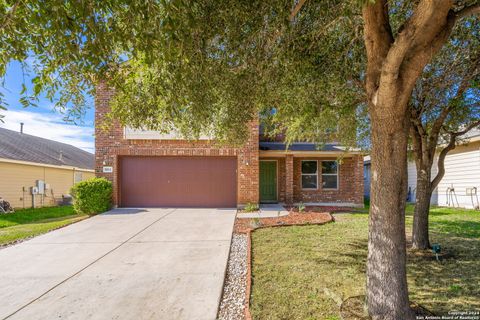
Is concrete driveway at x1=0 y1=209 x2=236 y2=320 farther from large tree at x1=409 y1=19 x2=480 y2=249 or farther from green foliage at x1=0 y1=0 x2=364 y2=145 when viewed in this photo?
large tree at x1=409 y1=19 x2=480 y2=249

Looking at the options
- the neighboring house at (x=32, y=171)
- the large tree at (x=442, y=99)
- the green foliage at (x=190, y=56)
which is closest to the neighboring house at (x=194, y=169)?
the large tree at (x=442, y=99)

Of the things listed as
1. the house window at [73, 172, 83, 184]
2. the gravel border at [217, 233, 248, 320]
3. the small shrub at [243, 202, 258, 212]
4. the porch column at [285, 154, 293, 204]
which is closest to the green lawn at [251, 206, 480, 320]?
the gravel border at [217, 233, 248, 320]

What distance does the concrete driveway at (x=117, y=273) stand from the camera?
395 cm

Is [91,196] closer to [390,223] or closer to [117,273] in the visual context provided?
[117,273]

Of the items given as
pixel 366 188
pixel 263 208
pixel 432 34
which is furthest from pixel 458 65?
pixel 366 188

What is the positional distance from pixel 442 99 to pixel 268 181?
380 inches

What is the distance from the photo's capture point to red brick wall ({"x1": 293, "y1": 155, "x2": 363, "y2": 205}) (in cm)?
1410

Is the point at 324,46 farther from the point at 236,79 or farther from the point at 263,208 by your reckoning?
the point at 263,208

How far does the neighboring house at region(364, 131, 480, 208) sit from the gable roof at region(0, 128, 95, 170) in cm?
1964

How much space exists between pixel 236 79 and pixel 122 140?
30.5 ft

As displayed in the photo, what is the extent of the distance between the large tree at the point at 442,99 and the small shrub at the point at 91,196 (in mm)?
10876

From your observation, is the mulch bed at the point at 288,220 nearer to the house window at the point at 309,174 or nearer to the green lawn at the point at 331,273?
the green lawn at the point at 331,273

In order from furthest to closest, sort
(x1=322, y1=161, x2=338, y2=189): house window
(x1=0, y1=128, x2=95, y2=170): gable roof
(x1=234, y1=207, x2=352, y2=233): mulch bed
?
(x1=0, y1=128, x2=95, y2=170): gable roof
(x1=322, y1=161, x2=338, y2=189): house window
(x1=234, y1=207, x2=352, y2=233): mulch bed

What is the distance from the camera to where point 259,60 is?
4.80 metres
